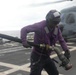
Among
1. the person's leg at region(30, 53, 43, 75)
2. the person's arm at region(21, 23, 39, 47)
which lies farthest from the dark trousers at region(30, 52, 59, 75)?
the person's arm at region(21, 23, 39, 47)

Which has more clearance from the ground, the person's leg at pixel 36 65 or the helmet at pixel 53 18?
the helmet at pixel 53 18

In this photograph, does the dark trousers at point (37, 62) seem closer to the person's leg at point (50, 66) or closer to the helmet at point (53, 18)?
the person's leg at point (50, 66)

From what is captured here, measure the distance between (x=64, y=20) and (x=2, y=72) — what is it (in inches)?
441

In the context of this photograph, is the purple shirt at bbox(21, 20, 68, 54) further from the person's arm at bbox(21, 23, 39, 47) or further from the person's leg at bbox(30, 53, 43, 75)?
the person's leg at bbox(30, 53, 43, 75)

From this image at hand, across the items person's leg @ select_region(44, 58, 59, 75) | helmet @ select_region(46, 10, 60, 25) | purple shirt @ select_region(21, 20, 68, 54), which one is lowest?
person's leg @ select_region(44, 58, 59, 75)

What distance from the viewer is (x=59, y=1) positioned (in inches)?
901

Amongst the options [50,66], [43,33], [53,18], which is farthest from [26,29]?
[50,66]

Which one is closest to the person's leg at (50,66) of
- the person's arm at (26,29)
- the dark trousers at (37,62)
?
the dark trousers at (37,62)

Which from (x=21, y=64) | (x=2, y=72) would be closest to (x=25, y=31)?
Answer: (x=2, y=72)

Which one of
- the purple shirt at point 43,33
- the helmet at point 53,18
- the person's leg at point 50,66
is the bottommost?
the person's leg at point 50,66

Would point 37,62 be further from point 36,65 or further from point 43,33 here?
point 43,33

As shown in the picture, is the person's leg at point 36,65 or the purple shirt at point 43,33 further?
the person's leg at point 36,65

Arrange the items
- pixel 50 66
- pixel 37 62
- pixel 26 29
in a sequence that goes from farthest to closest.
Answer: pixel 50 66 → pixel 37 62 → pixel 26 29

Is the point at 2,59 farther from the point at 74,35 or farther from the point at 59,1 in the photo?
the point at 59,1
